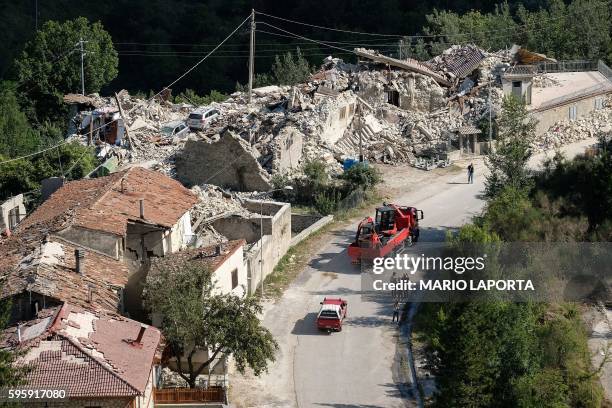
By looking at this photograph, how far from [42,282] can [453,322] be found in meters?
11.8

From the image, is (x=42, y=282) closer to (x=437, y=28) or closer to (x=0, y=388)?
(x=0, y=388)

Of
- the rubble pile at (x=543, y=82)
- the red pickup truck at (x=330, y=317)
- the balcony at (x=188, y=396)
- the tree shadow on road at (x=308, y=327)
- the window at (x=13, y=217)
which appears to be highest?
the rubble pile at (x=543, y=82)

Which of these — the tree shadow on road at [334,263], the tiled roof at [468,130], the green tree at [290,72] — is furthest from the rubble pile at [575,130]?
the tree shadow on road at [334,263]

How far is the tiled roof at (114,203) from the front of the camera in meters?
40.9

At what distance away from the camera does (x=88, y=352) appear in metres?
32.6

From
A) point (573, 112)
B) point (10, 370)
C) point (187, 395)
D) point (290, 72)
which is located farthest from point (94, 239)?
point (290, 72)

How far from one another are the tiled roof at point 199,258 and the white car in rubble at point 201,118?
2126 centimetres

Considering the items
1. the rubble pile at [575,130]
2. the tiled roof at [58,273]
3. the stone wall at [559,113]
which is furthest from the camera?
the stone wall at [559,113]

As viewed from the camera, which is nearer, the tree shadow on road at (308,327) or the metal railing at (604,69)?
the tree shadow on road at (308,327)

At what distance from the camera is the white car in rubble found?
62406 millimetres

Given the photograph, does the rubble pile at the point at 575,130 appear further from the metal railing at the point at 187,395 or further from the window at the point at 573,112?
the metal railing at the point at 187,395

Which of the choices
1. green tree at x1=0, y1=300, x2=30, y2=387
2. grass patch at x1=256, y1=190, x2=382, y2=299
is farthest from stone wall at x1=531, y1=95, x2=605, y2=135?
green tree at x1=0, y1=300, x2=30, y2=387

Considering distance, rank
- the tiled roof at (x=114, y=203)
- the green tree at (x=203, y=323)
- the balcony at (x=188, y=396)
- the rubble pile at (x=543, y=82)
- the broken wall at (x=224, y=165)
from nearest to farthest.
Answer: the balcony at (x=188, y=396)
the green tree at (x=203, y=323)
the tiled roof at (x=114, y=203)
the broken wall at (x=224, y=165)
the rubble pile at (x=543, y=82)

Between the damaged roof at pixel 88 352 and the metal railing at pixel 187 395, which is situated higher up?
the damaged roof at pixel 88 352
